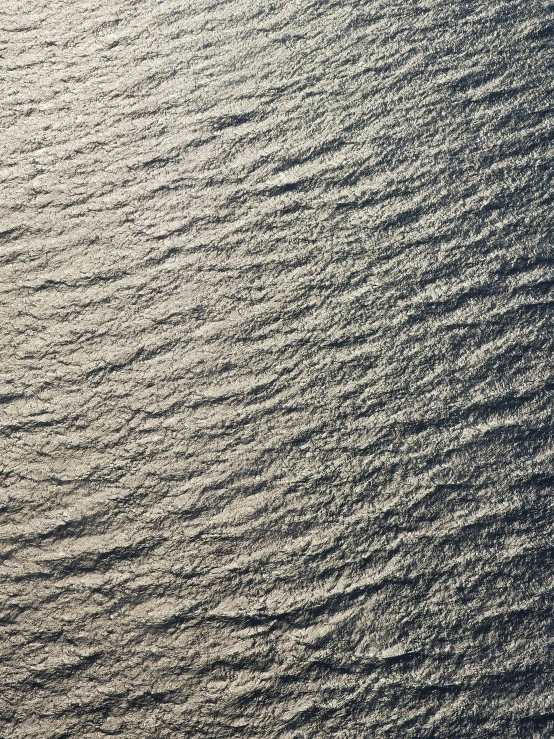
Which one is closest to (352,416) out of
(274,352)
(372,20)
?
(274,352)

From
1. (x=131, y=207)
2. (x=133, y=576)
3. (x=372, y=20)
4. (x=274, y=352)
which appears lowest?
(x=133, y=576)

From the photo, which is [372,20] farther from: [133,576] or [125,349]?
[133,576]

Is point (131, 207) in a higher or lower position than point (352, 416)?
higher

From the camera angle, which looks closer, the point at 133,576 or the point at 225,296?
the point at 133,576

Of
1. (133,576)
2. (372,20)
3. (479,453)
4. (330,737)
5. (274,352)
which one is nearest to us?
(330,737)

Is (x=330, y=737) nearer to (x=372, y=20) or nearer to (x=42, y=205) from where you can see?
(x=42, y=205)

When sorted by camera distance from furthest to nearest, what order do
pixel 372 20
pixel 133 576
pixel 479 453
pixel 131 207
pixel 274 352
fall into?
pixel 372 20 < pixel 131 207 < pixel 274 352 < pixel 479 453 < pixel 133 576
